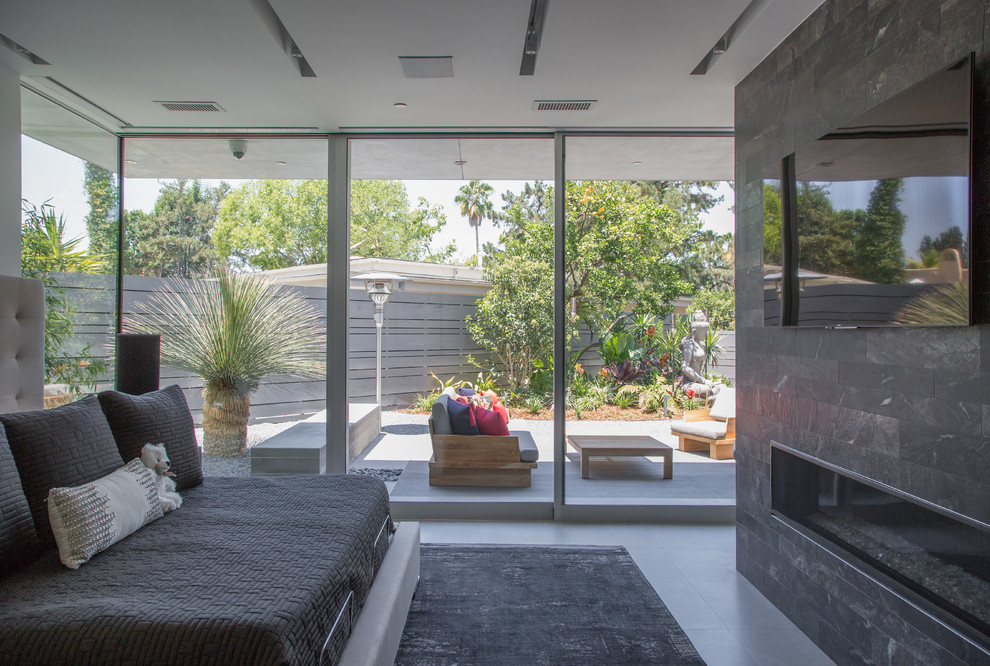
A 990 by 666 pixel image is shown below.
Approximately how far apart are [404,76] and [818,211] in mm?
2185

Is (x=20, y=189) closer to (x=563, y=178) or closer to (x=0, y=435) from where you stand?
(x=0, y=435)

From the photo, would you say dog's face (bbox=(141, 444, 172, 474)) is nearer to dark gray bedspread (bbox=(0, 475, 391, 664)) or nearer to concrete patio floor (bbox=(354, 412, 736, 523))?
dark gray bedspread (bbox=(0, 475, 391, 664))

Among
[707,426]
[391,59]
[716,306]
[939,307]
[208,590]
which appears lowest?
[208,590]

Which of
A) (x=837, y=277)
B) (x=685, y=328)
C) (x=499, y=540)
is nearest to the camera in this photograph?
(x=837, y=277)

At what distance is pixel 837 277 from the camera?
232cm

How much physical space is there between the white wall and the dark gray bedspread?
1.93 metres

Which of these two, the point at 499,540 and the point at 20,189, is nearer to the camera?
the point at 20,189

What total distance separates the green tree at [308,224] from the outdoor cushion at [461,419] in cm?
106

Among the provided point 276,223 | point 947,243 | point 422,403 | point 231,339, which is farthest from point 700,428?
point 231,339

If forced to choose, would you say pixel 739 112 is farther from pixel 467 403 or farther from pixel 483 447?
pixel 483 447

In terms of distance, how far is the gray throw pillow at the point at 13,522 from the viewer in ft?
6.03

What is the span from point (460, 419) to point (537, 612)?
1686mm

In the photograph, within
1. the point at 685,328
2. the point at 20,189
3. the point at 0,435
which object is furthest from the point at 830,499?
the point at 20,189

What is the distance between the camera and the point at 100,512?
6.54ft
